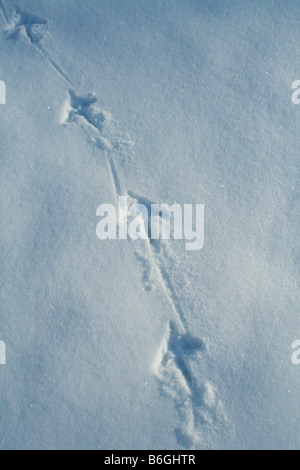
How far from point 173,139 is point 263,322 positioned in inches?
44.7

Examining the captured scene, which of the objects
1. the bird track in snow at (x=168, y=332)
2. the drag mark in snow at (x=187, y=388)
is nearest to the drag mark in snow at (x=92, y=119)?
the bird track in snow at (x=168, y=332)

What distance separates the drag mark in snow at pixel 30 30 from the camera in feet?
6.88

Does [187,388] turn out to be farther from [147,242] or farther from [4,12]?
[4,12]

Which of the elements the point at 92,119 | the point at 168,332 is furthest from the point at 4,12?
the point at 168,332

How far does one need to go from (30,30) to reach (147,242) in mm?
1473

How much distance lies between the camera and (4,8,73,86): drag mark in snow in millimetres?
2098

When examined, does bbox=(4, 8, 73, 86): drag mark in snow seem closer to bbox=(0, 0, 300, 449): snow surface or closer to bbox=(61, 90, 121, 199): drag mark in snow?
bbox=(0, 0, 300, 449): snow surface

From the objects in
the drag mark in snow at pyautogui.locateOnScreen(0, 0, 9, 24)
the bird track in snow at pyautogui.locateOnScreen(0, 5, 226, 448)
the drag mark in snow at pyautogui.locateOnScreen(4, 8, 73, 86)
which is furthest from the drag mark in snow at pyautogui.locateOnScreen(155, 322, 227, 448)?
the drag mark in snow at pyautogui.locateOnScreen(0, 0, 9, 24)

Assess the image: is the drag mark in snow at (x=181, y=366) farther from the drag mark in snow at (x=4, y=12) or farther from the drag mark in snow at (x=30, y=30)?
the drag mark in snow at (x=4, y=12)

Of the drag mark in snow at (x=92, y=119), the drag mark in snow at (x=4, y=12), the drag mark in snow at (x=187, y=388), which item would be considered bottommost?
the drag mark in snow at (x=187, y=388)

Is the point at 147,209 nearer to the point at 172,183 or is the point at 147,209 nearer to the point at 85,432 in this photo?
the point at 172,183

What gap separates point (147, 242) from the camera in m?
1.93

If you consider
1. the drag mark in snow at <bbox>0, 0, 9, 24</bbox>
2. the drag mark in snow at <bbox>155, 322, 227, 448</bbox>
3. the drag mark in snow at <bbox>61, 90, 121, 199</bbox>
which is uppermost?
the drag mark in snow at <bbox>0, 0, 9, 24</bbox>

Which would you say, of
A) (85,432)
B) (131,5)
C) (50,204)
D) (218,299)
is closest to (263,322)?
(218,299)
